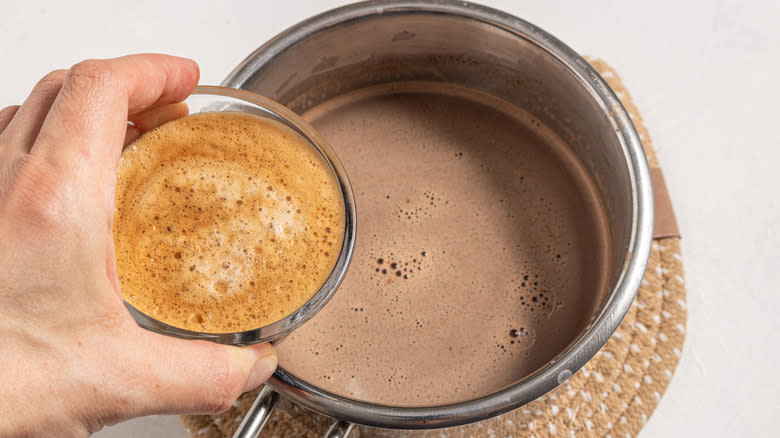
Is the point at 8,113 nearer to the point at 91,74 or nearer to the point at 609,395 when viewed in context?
the point at 91,74

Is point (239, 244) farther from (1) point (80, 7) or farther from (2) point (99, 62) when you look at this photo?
(1) point (80, 7)

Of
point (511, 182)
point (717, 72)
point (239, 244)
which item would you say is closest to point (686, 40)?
point (717, 72)

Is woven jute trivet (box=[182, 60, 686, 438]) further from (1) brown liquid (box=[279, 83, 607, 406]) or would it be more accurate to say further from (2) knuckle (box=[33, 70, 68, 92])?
(2) knuckle (box=[33, 70, 68, 92])

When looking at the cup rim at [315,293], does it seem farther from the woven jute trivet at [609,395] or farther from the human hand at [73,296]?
the woven jute trivet at [609,395]

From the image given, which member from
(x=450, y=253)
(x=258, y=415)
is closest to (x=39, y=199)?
(x=258, y=415)

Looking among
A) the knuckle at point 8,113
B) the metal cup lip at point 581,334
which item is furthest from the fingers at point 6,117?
the metal cup lip at point 581,334

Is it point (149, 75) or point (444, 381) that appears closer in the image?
point (149, 75)

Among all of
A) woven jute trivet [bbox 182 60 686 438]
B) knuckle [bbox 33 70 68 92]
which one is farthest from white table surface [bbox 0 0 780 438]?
knuckle [bbox 33 70 68 92]
